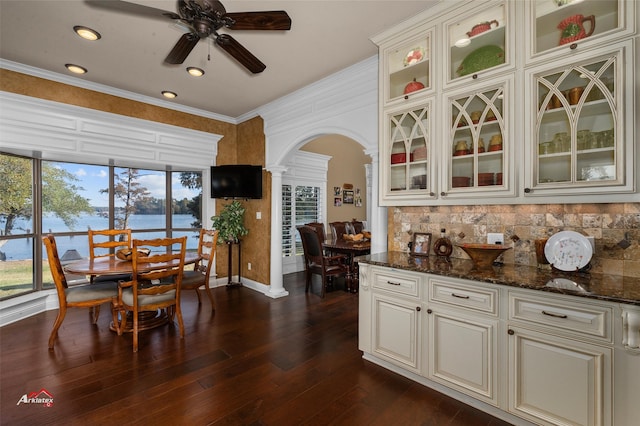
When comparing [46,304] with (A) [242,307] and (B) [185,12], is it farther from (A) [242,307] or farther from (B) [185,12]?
(B) [185,12]

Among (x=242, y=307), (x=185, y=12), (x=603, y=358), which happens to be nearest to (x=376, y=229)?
(x=603, y=358)

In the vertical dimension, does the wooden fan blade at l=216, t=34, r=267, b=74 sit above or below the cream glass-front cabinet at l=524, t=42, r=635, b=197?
above

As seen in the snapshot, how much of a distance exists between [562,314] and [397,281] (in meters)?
1.03

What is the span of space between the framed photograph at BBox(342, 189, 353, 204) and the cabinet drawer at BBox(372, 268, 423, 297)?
4.97 m

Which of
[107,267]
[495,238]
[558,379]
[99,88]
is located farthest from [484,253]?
[99,88]

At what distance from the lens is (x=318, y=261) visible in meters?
4.71

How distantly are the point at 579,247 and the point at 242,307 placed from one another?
371 cm

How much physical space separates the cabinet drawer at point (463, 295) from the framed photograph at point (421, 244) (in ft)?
1.80

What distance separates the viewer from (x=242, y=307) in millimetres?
4074

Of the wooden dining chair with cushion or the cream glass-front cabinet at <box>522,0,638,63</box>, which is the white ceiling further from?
the wooden dining chair with cushion

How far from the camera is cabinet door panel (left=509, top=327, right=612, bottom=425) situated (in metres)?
1.51

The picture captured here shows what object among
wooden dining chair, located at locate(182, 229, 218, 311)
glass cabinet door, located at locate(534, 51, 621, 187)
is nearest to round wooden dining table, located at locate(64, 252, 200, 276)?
wooden dining chair, located at locate(182, 229, 218, 311)

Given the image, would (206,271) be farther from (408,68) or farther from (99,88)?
(408,68)

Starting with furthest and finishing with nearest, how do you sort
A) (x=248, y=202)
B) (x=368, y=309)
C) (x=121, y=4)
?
1. (x=248, y=202)
2. (x=368, y=309)
3. (x=121, y=4)
